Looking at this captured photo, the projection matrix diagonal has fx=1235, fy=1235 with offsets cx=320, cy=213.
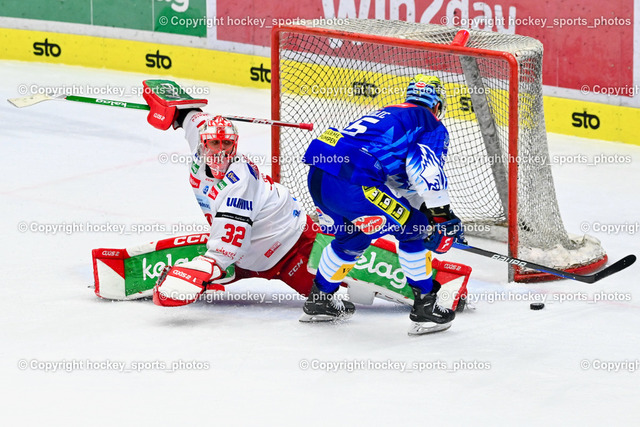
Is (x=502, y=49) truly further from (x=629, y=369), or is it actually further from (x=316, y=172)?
(x=629, y=369)

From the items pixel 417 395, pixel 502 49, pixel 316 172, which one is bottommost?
pixel 417 395

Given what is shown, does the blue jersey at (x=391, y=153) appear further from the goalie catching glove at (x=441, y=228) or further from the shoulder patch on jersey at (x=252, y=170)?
the shoulder patch on jersey at (x=252, y=170)

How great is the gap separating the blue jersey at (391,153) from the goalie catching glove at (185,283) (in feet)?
2.22

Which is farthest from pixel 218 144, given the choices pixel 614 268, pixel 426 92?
pixel 614 268

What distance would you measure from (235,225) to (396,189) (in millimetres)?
733

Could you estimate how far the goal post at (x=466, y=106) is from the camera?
634 centimetres

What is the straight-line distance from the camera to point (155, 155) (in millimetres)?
8742

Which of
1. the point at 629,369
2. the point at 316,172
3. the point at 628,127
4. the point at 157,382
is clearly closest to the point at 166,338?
the point at 157,382

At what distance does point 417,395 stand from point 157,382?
1011 mm

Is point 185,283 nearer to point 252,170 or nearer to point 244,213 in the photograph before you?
point 244,213

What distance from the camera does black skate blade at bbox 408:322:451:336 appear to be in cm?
543

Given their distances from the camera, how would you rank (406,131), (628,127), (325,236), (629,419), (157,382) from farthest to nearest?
(628,127), (325,236), (406,131), (157,382), (629,419)

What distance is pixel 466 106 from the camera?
7469 mm

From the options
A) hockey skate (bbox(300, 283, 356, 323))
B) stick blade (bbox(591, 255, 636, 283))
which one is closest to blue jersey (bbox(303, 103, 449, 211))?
hockey skate (bbox(300, 283, 356, 323))
